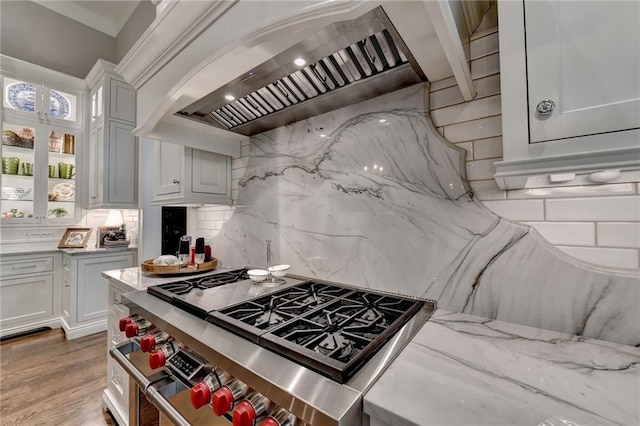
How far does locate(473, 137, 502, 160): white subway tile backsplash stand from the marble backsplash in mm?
55

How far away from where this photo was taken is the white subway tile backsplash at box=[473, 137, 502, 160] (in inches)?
37.9

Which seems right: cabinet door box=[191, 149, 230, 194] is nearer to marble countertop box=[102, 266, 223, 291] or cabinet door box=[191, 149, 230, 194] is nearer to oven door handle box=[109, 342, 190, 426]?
marble countertop box=[102, 266, 223, 291]

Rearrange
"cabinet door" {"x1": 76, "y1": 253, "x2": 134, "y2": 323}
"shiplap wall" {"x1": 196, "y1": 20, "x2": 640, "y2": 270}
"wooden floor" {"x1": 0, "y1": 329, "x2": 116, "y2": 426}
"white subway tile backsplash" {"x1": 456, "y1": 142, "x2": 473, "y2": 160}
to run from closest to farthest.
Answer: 1. "shiplap wall" {"x1": 196, "y1": 20, "x2": 640, "y2": 270}
2. "white subway tile backsplash" {"x1": 456, "y1": 142, "x2": 473, "y2": 160}
3. "wooden floor" {"x1": 0, "y1": 329, "x2": 116, "y2": 426}
4. "cabinet door" {"x1": 76, "y1": 253, "x2": 134, "y2": 323}

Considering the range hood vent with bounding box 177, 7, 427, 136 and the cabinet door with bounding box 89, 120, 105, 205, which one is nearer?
the range hood vent with bounding box 177, 7, 427, 136

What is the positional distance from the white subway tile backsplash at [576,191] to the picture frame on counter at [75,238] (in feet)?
14.0

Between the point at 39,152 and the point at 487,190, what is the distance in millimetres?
4490

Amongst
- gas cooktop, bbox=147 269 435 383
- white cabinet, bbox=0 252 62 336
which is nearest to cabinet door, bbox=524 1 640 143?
gas cooktop, bbox=147 269 435 383

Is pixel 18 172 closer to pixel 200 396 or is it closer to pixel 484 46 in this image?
pixel 200 396

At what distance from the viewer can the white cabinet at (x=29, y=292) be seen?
279 cm

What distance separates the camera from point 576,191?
0.86 meters

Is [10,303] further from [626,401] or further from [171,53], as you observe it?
[626,401]

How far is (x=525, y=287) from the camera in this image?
0.90m

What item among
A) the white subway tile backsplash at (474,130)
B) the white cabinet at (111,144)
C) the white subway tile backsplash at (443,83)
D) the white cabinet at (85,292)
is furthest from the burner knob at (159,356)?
the white cabinet at (111,144)

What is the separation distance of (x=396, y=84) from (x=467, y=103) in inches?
11.6
